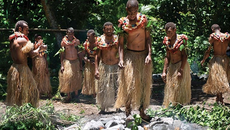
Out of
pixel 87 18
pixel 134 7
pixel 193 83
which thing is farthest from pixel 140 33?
pixel 87 18

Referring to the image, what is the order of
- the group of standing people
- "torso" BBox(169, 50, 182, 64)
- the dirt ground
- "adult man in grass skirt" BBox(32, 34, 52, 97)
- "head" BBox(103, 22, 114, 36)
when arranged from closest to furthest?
the group of standing people
"torso" BBox(169, 50, 182, 64)
"head" BBox(103, 22, 114, 36)
the dirt ground
"adult man in grass skirt" BBox(32, 34, 52, 97)

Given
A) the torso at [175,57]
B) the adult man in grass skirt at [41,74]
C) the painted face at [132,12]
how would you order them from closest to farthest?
the painted face at [132,12], the torso at [175,57], the adult man in grass skirt at [41,74]

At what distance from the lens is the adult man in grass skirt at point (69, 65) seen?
262 inches

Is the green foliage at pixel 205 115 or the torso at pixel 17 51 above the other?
the torso at pixel 17 51

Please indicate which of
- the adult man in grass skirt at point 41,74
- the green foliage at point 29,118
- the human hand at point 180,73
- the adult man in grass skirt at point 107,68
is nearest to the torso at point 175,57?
the human hand at point 180,73

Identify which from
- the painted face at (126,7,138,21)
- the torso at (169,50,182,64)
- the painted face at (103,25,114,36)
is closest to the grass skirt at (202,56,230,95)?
the torso at (169,50,182,64)

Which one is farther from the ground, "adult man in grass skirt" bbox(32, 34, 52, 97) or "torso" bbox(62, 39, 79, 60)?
"torso" bbox(62, 39, 79, 60)

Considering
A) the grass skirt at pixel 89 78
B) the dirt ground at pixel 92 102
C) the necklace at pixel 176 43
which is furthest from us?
the grass skirt at pixel 89 78

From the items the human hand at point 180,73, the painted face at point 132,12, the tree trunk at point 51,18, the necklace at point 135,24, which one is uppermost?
the tree trunk at point 51,18

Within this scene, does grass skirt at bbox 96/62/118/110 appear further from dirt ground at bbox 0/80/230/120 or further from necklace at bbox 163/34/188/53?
necklace at bbox 163/34/188/53

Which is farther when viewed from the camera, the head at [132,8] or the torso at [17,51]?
the torso at [17,51]

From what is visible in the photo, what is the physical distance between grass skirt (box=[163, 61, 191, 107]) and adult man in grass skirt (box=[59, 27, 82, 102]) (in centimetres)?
242

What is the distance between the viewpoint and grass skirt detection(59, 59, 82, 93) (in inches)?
262

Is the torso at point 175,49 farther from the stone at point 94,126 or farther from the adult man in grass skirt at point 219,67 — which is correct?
the stone at point 94,126
